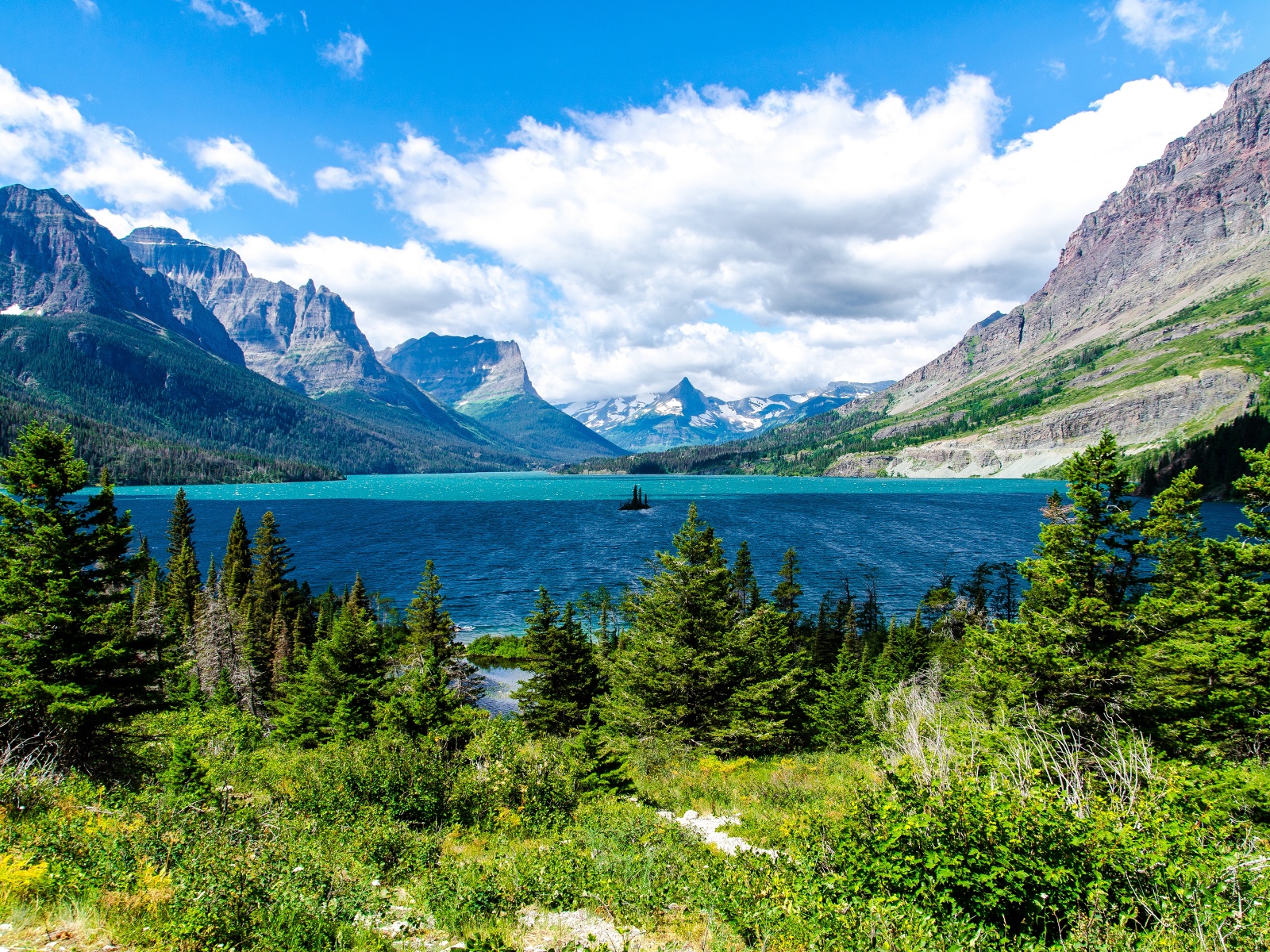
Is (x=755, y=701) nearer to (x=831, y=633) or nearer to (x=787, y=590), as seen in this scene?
(x=831, y=633)

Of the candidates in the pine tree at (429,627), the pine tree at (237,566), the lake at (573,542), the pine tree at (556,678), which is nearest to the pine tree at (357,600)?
the pine tree at (429,627)

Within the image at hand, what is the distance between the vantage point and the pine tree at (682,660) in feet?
95.6

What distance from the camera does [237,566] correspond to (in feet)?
215

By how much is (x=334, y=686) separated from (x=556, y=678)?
43.5ft

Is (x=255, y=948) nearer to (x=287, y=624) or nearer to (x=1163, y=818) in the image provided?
(x=1163, y=818)

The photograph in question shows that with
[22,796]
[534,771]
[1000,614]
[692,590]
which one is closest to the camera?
[22,796]

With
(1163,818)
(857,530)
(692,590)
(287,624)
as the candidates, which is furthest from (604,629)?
(857,530)

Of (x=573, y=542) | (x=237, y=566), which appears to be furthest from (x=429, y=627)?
(x=573, y=542)

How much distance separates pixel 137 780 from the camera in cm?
1961

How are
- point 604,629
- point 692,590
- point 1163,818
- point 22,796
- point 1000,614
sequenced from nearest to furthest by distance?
point 1163,818 → point 22,796 → point 692,590 → point 604,629 → point 1000,614

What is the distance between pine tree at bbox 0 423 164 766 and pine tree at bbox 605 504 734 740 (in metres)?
20.2

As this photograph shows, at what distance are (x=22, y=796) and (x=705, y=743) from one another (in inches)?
932

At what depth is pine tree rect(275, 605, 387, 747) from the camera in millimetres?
34656

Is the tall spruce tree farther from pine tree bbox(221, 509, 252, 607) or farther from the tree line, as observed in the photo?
pine tree bbox(221, 509, 252, 607)
